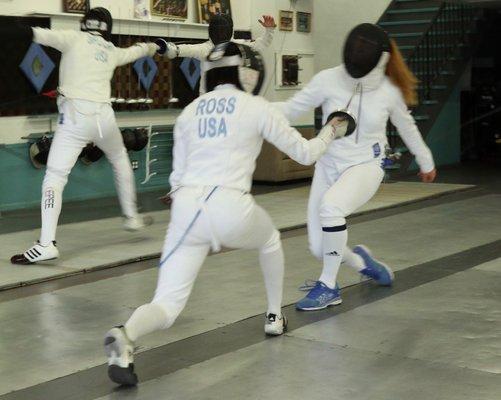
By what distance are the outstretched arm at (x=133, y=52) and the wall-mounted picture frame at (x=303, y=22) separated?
4.33 metres

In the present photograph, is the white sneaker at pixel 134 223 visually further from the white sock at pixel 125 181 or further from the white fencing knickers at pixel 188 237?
the white fencing knickers at pixel 188 237

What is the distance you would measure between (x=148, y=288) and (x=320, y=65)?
7477 millimetres

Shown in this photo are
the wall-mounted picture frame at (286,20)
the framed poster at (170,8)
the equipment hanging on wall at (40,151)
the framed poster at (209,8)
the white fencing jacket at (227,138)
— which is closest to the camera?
the white fencing jacket at (227,138)

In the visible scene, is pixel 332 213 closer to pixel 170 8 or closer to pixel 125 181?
pixel 125 181

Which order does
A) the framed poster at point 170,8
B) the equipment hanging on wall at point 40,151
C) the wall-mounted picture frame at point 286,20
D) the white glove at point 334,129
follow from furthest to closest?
the wall-mounted picture frame at point 286,20 < the framed poster at point 170,8 < the equipment hanging on wall at point 40,151 < the white glove at point 334,129

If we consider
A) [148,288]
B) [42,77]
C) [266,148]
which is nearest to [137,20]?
[42,77]

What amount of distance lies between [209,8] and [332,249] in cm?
584

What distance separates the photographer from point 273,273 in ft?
12.7

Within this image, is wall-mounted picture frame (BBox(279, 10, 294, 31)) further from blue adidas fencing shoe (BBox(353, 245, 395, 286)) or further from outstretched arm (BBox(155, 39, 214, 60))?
blue adidas fencing shoe (BBox(353, 245, 395, 286))

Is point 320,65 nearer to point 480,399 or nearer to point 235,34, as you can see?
point 235,34

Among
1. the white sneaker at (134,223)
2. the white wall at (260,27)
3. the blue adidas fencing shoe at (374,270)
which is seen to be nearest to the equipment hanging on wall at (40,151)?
the white wall at (260,27)

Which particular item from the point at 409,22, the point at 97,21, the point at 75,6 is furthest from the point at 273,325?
the point at 409,22

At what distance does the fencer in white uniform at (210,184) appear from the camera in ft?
11.0

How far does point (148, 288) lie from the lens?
199 inches
